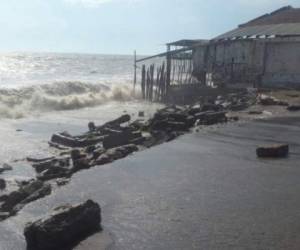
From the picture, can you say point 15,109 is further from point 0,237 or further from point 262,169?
point 0,237

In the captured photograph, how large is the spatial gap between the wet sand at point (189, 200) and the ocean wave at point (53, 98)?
17.9 metres

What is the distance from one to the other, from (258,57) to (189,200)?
24.6 metres

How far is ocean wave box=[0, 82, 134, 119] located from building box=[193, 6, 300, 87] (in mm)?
7399

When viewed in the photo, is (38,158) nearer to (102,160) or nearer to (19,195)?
(102,160)

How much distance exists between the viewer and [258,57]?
3350 cm

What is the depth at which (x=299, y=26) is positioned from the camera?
33.9m

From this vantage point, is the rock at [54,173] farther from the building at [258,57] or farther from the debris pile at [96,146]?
the building at [258,57]

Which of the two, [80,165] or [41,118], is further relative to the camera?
[41,118]

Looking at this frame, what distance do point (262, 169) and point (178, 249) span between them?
564cm

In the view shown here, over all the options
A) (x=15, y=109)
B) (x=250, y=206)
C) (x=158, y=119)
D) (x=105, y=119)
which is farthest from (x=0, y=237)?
(x=15, y=109)

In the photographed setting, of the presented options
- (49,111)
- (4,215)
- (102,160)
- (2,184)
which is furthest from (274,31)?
(4,215)

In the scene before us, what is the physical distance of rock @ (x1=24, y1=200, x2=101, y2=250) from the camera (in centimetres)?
807

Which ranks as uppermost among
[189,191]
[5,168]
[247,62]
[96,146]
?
[247,62]

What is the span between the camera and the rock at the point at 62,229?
807 cm
